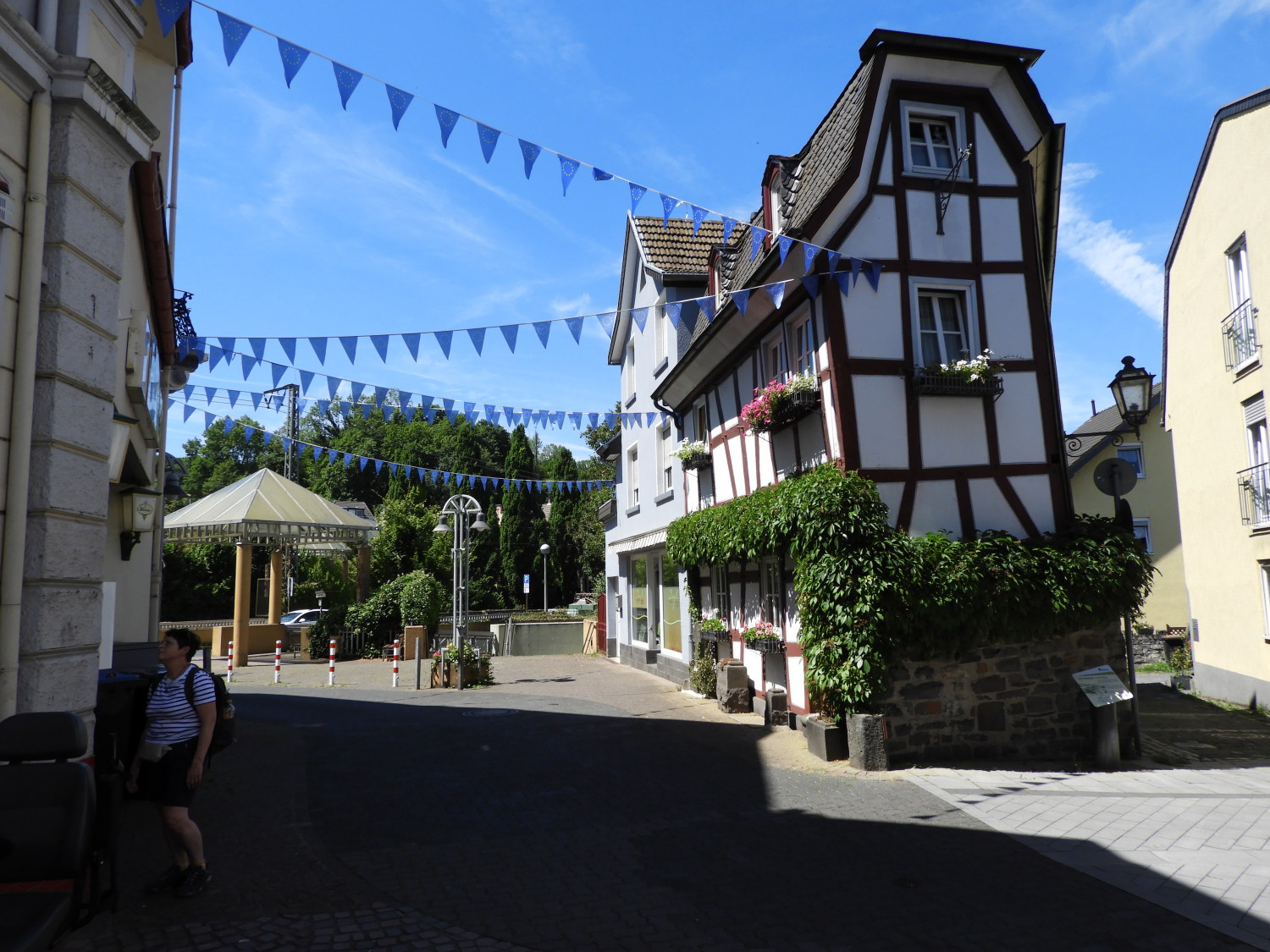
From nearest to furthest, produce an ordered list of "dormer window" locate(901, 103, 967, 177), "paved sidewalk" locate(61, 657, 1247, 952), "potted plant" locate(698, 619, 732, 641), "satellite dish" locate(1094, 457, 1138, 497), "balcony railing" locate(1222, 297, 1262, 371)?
"paved sidewalk" locate(61, 657, 1247, 952)
"satellite dish" locate(1094, 457, 1138, 497)
"dormer window" locate(901, 103, 967, 177)
"potted plant" locate(698, 619, 732, 641)
"balcony railing" locate(1222, 297, 1262, 371)

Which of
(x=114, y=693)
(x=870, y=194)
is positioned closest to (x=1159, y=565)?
(x=870, y=194)

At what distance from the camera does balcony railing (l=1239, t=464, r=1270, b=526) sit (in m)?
14.0

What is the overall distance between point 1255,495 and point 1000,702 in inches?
321

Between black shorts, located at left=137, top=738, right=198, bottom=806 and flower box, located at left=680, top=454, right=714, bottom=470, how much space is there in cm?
1029

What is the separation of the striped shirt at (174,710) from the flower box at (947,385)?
7.55 metres

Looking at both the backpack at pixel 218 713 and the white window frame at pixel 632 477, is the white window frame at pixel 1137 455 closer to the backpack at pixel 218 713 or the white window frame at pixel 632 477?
the white window frame at pixel 632 477

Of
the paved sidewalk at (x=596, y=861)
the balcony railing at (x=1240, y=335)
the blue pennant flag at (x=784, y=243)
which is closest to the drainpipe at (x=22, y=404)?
the paved sidewalk at (x=596, y=861)

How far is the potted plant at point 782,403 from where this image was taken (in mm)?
10328

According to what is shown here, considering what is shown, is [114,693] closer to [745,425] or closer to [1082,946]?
[1082,946]

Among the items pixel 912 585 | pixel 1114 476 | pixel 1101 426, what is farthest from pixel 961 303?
→ pixel 1101 426

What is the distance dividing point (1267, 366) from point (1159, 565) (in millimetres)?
11980

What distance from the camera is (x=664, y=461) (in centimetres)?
1817

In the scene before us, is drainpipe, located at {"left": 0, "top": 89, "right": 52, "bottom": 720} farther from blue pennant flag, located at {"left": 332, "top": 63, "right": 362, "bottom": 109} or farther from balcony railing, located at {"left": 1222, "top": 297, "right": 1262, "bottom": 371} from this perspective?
balcony railing, located at {"left": 1222, "top": 297, "right": 1262, "bottom": 371}

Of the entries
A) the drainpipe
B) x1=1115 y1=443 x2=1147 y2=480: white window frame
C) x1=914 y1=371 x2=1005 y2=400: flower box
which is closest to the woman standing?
the drainpipe
